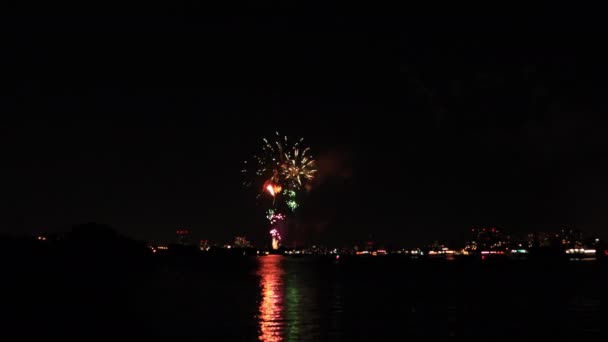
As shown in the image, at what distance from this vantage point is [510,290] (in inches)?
2849

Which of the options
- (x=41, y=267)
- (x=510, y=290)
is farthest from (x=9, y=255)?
(x=510, y=290)

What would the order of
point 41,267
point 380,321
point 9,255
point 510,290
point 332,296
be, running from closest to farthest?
point 380,321 < point 332,296 < point 510,290 < point 41,267 < point 9,255

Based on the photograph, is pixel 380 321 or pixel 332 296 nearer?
pixel 380 321

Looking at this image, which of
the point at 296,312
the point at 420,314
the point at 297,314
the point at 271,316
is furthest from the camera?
the point at 420,314

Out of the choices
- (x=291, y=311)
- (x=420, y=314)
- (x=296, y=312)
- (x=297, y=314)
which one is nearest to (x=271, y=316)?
(x=297, y=314)

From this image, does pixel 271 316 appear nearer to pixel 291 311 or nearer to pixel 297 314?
pixel 297 314

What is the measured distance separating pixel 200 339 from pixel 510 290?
4610 cm

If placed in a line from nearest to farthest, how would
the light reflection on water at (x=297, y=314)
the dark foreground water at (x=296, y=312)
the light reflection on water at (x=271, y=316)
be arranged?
1. the light reflection on water at (x=271, y=316)
2. the light reflection on water at (x=297, y=314)
3. the dark foreground water at (x=296, y=312)

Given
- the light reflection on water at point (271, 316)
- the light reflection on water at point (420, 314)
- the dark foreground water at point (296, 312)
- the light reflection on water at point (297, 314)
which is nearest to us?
the light reflection on water at point (271, 316)

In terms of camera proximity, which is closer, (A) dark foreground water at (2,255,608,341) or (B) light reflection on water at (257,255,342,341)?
(B) light reflection on water at (257,255,342,341)

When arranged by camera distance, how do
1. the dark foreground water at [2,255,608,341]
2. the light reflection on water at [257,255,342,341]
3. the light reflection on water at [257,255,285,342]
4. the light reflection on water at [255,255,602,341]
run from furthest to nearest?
the light reflection on water at [255,255,602,341], the dark foreground water at [2,255,608,341], the light reflection on water at [257,255,342,341], the light reflection on water at [257,255,285,342]

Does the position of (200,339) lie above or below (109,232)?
below

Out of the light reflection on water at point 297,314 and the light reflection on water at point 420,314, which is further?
the light reflection on water at point 420,314

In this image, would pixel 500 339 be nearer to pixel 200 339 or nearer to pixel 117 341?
pixel 200 339
